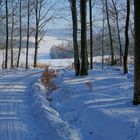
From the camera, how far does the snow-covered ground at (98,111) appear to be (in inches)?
383

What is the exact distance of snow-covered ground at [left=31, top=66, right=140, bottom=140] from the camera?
9727mm

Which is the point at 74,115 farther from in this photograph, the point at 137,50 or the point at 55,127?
the point at 137,50

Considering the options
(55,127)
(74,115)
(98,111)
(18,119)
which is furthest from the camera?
(74,115)

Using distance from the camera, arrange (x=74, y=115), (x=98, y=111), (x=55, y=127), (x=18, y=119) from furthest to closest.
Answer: (x=74, y=115) < (x=18, y=119) < (x=98, y=111) < (x=55, y=127)

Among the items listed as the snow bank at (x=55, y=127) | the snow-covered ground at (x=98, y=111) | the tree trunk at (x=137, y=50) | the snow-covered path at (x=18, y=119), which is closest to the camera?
the snow-covered ground at (x=98, y=111)

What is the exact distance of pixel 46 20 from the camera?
51.1 metres

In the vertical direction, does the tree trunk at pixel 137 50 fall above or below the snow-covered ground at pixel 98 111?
above

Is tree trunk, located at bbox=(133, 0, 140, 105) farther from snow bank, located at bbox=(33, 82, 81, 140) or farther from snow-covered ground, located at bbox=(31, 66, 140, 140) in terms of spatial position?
snow bank, located at bbox=(33, 82, 81, 140)

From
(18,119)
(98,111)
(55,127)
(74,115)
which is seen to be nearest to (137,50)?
(98,111)

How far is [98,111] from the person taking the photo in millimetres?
11516

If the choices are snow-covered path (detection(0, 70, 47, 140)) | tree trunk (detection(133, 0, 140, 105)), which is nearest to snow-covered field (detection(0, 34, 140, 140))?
snow-covered path (detection(0, 70, 47, 140))

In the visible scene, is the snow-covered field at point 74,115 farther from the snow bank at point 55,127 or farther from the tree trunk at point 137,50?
the tree trunk at point 137,50

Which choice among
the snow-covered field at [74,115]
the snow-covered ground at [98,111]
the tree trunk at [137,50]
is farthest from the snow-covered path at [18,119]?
Result: the tree trunk at [137,50]

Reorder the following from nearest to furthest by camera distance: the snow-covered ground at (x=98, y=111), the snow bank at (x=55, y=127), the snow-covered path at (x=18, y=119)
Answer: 1. the snow-covered ground at (x=98, y=111)
2. the snow bank at (x=55, y=127)
3. the snow-covered path at (x=18, y=119)
